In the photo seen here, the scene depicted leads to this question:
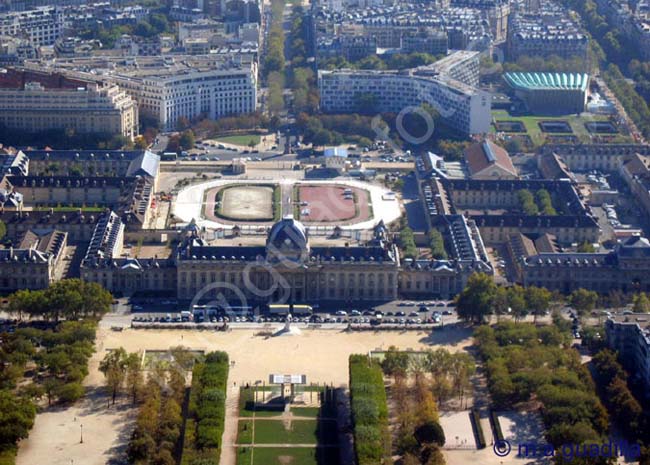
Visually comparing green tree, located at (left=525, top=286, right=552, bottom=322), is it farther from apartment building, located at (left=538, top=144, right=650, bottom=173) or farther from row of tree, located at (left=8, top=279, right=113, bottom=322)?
apartment building, located at (left=538, top=144, right=650, bottom=173)

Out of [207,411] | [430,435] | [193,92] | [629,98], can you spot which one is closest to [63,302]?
[207,411]

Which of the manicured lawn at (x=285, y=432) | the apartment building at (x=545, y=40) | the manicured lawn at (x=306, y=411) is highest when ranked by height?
the apartment building at (x=545, y=40)

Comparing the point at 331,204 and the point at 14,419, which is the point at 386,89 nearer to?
the point at 331,204

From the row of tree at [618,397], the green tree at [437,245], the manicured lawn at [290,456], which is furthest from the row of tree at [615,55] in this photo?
the manicured lawn at [290,456]

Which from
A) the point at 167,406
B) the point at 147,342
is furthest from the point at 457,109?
the point at 167,406

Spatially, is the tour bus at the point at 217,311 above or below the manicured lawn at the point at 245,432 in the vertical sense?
below

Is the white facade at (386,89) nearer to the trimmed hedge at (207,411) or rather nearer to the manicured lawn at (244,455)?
the trimmed hedge at (207,411)
